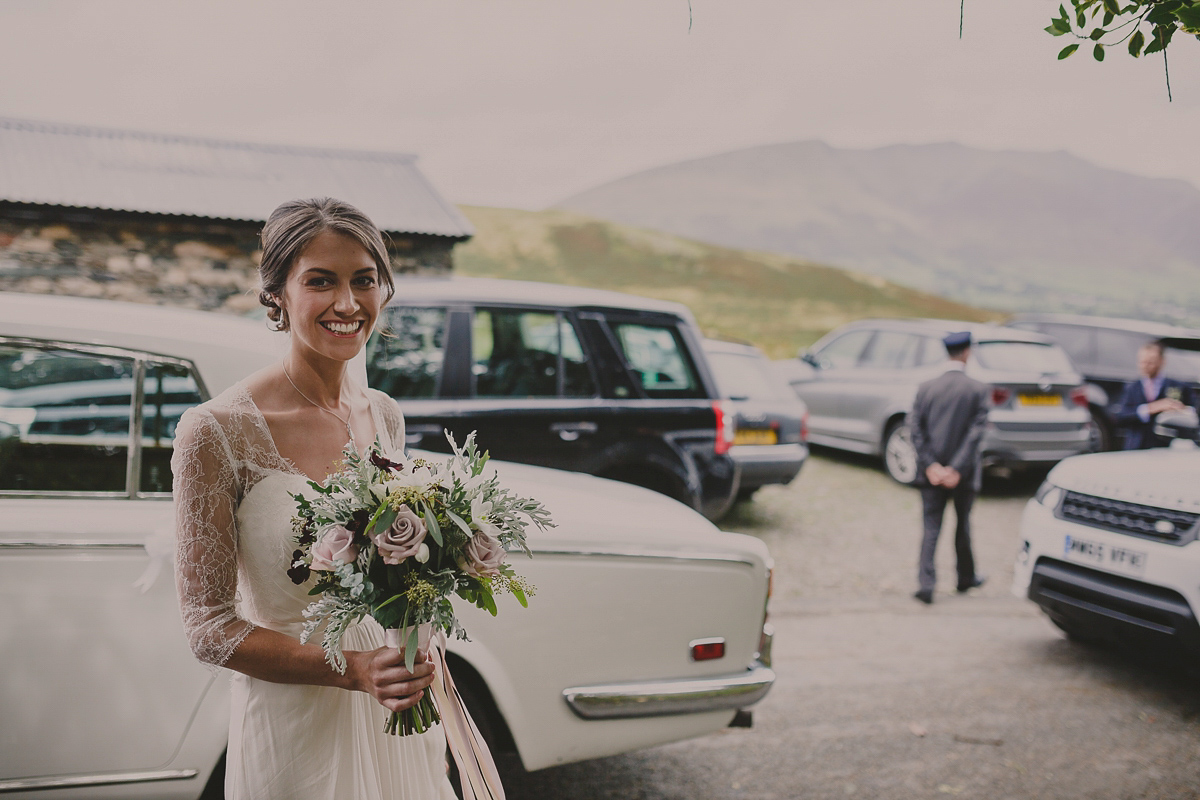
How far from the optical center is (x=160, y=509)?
2.30m

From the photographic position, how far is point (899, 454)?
948 cm

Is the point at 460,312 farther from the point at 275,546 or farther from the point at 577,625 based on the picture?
the point at 275,546

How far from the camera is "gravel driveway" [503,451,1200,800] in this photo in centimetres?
336

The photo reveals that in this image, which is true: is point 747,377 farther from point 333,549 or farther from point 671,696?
point 333,549

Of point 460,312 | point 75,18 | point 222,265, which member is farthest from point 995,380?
point 75,18

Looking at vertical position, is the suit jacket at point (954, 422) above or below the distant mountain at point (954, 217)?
below

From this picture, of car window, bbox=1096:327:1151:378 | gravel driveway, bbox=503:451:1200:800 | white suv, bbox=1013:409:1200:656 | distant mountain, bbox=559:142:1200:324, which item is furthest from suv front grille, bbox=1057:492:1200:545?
distant mountain, bbox=559:142:1200:324

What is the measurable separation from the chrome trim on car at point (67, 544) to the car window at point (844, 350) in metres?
9.57

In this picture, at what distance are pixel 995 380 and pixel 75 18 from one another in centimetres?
1426

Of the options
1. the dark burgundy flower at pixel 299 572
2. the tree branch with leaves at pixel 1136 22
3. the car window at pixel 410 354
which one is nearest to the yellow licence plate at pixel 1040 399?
the car window at pixel 410 354

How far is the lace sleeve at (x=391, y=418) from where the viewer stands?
1.96m

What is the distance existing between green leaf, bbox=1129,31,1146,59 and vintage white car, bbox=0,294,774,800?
6.29ft

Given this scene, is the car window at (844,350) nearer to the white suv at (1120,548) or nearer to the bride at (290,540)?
the white suv at (1120,548)

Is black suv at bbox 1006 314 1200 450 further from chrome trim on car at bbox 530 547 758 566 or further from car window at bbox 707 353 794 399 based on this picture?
chrome trim on car at bbox 530 547 758 566
